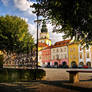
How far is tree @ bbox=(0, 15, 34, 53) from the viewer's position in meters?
25.5

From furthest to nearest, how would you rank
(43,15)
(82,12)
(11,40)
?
1. (11,40)
2. (43,15)
3. (82,12)

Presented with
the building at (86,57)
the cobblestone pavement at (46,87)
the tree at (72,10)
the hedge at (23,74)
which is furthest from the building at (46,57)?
the tree at (72,10)

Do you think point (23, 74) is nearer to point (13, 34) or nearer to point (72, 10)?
point (72, 10)

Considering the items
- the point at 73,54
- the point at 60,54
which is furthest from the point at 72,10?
the point at 60,54

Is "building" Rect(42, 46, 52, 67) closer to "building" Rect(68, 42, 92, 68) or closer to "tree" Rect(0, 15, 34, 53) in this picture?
"building" Rect(68, 42, 92, 68)

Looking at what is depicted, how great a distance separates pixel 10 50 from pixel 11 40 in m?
2.39

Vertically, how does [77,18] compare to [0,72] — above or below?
above

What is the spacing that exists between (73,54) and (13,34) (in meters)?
33.4

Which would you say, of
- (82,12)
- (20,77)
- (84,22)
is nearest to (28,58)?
(20,77)

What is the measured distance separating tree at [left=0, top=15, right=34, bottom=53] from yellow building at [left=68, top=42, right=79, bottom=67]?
29800 mm

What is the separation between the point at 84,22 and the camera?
27.1ft

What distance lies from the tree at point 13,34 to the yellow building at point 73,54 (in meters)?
29.8

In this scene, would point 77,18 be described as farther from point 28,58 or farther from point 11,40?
point 11,40

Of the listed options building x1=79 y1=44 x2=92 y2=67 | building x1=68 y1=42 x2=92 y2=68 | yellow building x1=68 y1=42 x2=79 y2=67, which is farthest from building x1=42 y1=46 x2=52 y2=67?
building x1=79 y1=44 x2=92 y2=67
